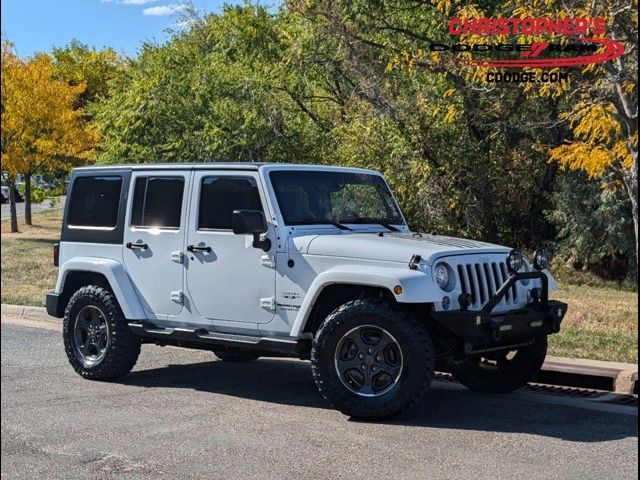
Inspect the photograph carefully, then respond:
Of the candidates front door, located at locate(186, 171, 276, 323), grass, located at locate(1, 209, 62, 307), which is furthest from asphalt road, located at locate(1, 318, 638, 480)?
grass, located at locate(1, 209, 62, 307)

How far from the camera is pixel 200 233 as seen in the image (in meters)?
7.82

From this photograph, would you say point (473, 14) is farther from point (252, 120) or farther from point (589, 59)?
point (252, 120)

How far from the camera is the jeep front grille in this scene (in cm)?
689

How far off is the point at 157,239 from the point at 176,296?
55cm

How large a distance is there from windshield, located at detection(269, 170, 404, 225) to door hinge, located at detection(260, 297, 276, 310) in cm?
62

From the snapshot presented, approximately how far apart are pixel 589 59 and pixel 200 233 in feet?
24.4

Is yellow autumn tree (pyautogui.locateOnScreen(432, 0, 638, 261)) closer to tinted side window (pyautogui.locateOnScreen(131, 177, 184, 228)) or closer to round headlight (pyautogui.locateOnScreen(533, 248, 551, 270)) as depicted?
round headlight (pyautogui.locateOnScreen(533, 248, 551, 270))

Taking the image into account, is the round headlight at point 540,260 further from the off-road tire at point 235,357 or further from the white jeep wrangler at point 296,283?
the off-road tire at point 235,357

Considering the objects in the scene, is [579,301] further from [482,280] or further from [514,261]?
[482,280]

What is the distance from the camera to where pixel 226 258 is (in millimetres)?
7637

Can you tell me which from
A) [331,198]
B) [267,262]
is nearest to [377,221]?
[331,198]

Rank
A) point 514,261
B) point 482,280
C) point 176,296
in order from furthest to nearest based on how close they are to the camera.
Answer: point 176,296, point 514,261, point 482,280

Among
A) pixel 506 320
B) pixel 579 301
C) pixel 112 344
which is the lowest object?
pixel 112 344

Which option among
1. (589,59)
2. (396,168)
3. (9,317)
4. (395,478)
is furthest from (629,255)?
(395,478)
